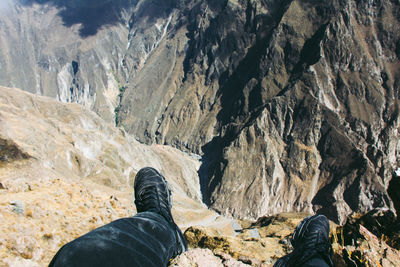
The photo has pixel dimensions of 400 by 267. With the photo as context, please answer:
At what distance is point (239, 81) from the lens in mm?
154125

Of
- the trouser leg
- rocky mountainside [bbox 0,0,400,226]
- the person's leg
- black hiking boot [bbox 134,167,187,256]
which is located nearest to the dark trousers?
the person's leg

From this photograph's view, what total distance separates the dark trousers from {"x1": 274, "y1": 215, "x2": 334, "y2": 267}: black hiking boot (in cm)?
211

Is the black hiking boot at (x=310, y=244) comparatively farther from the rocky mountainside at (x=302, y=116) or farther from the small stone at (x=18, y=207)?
the rocky mountainside at (x=302, y=116)

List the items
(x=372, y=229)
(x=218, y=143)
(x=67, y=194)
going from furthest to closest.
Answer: (x=218, y=143) → (x=372, y=229) → (x=67, y=194)

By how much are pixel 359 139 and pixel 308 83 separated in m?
29.9

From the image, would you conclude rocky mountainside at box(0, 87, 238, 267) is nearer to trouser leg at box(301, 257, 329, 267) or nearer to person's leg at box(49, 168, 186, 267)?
person's leg at box(49, 168, 186, 267)

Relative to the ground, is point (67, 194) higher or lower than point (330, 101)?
lower

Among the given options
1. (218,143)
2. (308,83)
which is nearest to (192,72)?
(218,143)

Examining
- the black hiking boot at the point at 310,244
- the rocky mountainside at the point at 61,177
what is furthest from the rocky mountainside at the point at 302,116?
the black hiking boot at the point at 310,244

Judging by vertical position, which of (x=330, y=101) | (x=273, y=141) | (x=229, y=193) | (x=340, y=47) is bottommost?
(x=229, y=193)

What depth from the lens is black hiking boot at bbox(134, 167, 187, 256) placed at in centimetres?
541

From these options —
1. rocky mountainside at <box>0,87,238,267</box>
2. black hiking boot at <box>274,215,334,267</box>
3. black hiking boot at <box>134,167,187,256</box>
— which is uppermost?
black hiking boot at <box>274,215,334,267</box>

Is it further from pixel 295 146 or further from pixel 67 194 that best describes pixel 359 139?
pixel 67 194

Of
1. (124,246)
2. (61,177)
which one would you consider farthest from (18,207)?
(61,177)
